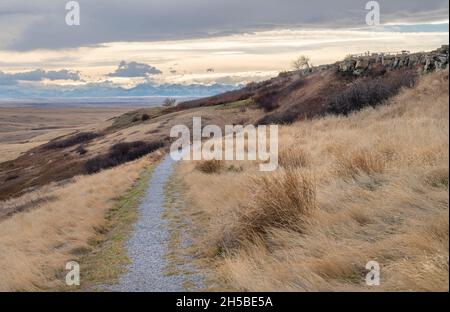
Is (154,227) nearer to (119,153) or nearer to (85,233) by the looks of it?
(85,233)

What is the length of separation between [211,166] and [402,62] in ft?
95.2

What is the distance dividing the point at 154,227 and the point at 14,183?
3802cm

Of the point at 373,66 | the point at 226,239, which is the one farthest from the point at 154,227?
the point at 373,66

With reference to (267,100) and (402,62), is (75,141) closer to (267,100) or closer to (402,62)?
(267,100)

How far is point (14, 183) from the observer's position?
4438 cm

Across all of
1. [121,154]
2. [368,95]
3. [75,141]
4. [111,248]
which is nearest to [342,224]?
[111,248]

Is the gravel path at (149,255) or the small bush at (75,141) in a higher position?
the gravel path at (149,255)

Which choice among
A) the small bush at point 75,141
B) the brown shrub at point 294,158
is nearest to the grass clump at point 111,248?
the brown shrub at point 294,158

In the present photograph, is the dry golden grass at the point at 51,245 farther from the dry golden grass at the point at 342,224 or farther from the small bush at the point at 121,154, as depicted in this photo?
the small bush at the point at 121,154

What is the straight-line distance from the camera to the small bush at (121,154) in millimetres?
37500

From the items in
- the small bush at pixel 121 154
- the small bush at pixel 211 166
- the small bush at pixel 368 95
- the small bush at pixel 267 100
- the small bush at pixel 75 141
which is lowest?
the small bush at pixel 75 141

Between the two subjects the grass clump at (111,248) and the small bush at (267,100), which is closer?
the grass clump at (111,248)

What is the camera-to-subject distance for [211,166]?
54.4ft

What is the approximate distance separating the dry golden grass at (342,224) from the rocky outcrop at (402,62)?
910 inches
